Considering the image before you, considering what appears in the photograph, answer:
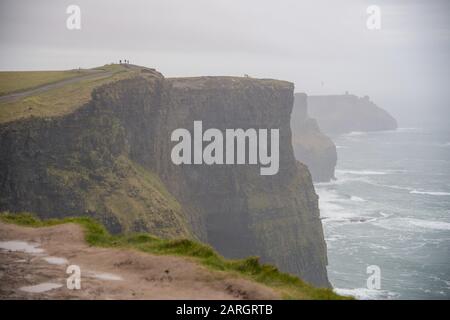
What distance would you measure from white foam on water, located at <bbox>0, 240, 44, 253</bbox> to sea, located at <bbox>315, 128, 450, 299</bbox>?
125 feet

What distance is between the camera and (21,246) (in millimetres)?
22594

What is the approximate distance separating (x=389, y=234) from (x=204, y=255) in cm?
8996

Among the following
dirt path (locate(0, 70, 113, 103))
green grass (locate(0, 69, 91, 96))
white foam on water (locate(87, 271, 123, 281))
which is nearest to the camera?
white foam on water (locate(87, 271, 123, 281))

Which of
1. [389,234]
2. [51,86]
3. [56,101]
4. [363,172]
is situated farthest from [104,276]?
[363,172]

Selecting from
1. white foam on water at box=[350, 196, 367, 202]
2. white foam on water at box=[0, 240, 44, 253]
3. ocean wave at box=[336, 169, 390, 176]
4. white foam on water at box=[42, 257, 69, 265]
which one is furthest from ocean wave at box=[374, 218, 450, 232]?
white foam on water at box=[42, 257, 69, 265]

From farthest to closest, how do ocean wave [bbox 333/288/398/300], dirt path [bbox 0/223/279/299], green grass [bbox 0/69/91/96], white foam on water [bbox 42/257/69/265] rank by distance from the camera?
ocean wave [bbox 333/288/398/300]
green grass [bbox 0/69/91/96]
white foam on water [bbox 42/257/69/265]
dirt path [bbox 0/223/279/299]

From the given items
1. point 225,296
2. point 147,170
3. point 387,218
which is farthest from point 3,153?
point 387,218

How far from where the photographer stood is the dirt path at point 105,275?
672 inches

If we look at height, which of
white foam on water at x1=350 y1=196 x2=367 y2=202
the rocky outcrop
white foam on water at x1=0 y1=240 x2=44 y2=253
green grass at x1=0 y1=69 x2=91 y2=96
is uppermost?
green grass at x1=0 y1=69 x2=91 y2=96

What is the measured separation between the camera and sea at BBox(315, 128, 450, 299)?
76938mm

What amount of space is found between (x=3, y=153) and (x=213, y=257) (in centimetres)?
3605

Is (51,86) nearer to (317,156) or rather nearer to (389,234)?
(389,234)

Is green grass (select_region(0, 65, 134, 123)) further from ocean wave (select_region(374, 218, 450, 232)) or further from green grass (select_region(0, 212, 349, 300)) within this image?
ocean wave (select_region(374, 218, 450, 232))

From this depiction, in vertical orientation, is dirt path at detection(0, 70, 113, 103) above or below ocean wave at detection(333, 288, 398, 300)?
above
